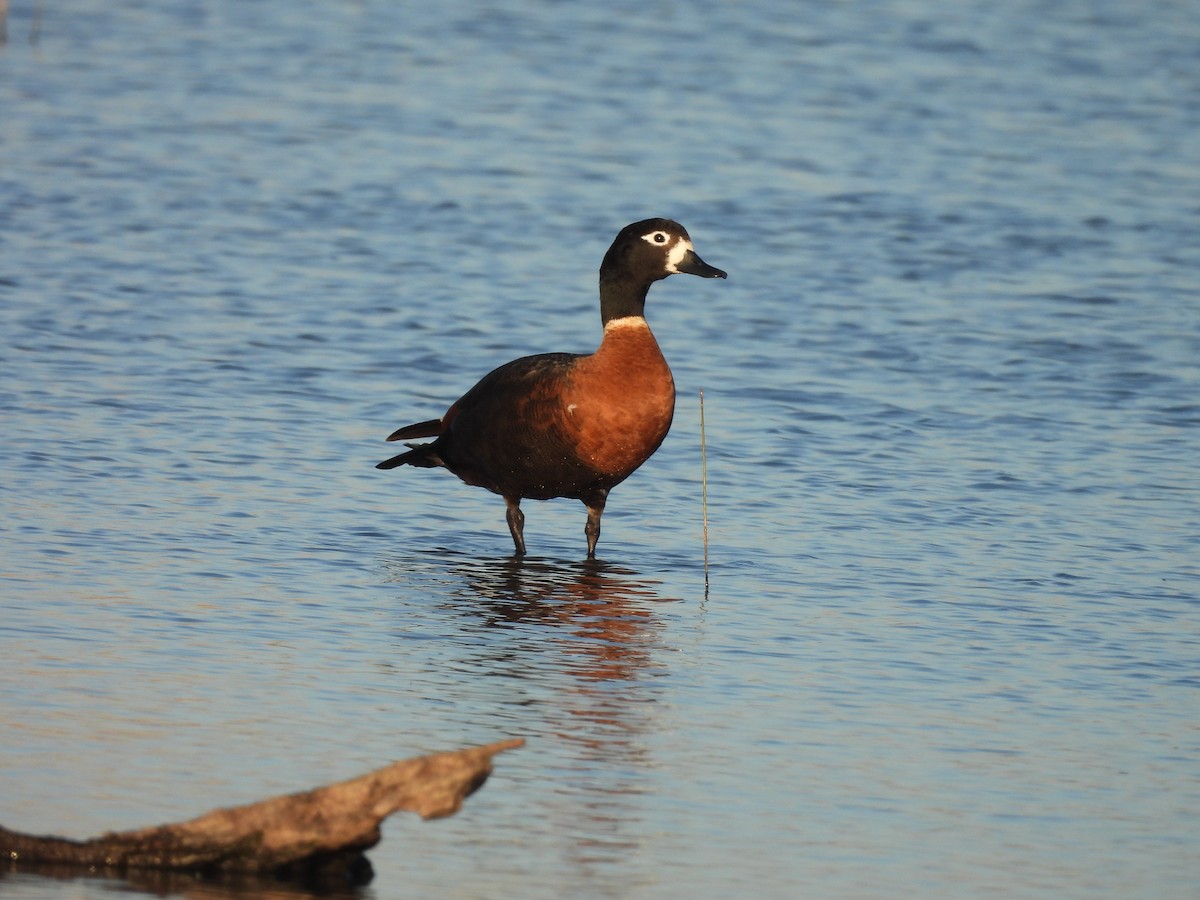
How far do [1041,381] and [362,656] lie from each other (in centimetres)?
669

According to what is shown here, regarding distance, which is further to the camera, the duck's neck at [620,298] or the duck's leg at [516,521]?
the duck's leg at [516,521]

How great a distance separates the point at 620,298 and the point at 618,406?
0.64 metres

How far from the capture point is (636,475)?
11055 mm

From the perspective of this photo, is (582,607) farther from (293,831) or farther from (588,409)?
(293,831)

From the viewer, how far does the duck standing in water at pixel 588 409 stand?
9.06 meters

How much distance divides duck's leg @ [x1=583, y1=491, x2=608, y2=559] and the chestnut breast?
201 mm

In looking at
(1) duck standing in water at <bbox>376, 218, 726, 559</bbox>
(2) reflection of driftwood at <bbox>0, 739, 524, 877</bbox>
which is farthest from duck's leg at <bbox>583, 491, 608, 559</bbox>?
(2) reflection of driftwood at <bbox>0, 739, 524, 877</bbox>

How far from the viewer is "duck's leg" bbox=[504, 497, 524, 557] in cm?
955

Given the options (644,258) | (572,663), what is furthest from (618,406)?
(572,663)

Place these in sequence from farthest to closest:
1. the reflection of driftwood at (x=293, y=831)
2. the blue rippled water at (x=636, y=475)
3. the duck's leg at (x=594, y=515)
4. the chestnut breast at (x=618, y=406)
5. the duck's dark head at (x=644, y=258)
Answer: the duck's dark head at (x=644, y=258) < the duck's leg at (x=594, y=515) < the chestnut breast at (x=618, y=406) < the blue rippled water at (x=636, y=475) < the reflection of driftwood at (x=293, y=831)

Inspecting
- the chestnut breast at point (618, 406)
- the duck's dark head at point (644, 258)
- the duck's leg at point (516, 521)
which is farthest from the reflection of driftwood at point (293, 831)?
the duck's dark head at point (644, 258)

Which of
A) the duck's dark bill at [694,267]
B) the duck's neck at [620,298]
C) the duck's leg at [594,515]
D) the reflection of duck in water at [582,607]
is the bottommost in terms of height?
the reflection of duck in water at [582,607]

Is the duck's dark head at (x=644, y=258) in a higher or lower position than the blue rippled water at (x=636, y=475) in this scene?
higher

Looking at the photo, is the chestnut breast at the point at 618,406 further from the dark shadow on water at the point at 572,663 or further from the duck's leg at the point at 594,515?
the dark shadow on water at the point at 572,663
